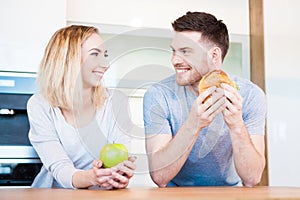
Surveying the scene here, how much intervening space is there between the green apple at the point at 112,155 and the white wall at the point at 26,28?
109cm

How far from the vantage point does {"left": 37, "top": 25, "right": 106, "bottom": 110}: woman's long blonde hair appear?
4.97 ft

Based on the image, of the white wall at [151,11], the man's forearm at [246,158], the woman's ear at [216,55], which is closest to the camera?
the man's forearm at [246,158]

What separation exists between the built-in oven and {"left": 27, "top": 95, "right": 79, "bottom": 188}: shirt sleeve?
0.66m

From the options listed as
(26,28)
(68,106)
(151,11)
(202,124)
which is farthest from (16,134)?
(202,124)

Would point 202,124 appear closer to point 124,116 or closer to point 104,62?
point 124,116

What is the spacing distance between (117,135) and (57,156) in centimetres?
19

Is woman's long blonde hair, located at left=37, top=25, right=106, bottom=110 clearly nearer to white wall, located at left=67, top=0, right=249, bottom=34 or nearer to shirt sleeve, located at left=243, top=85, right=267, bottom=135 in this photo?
shirt sleeve, located at left=243, top=85, right=267, bottom=135

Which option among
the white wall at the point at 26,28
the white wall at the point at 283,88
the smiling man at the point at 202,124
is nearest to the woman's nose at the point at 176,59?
A: the smiling man at the point at 202,124

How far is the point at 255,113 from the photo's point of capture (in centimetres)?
164

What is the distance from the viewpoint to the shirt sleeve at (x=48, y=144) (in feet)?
4.41

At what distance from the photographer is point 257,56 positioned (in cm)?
263

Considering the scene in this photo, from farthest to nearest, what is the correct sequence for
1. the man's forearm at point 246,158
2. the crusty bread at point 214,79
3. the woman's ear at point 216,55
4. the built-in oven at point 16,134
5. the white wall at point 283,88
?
the white wall at point 283,88 < the built-in oven at point 16,134 < the woman's ear at point 216,55 < the man's forearm at point 246,158 < the crusty bread at point 214,79

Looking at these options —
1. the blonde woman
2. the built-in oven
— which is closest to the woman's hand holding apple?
the blonde woman

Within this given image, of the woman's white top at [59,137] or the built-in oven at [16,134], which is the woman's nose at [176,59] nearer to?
the woman's white top at [59,137]
